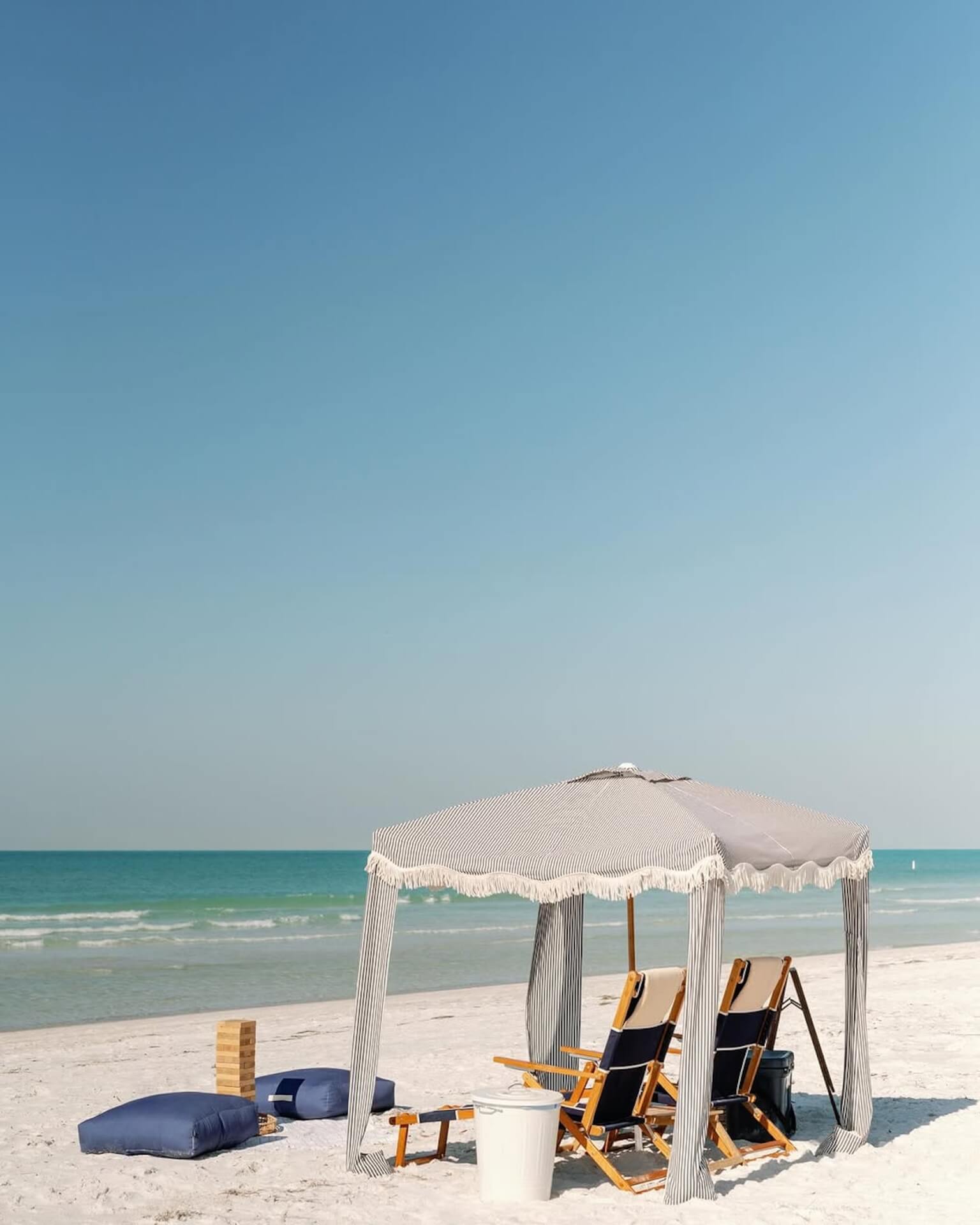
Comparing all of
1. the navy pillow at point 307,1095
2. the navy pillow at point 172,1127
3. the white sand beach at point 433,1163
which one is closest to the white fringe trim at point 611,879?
the white sand beach at point 433,1163

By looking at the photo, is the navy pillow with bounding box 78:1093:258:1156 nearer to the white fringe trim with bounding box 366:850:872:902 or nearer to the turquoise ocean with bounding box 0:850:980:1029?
the white fringe trim with bounding box 366:850:872:902

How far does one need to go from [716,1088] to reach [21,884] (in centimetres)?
5922

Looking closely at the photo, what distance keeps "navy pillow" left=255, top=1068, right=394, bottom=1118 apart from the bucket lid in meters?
1.88

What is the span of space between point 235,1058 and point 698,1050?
3.04 meters

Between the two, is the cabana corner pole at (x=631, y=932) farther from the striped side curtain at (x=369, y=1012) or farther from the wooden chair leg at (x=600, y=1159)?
the striped side curtain at (x=369, y=1012)

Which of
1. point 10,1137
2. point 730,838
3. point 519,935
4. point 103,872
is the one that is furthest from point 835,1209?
point 103,872

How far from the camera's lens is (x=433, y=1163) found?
6.81 m

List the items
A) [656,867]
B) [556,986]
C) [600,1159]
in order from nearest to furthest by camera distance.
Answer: [656,867] → [600,1159] → [556,986]

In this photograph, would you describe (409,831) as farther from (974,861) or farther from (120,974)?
(974,861)

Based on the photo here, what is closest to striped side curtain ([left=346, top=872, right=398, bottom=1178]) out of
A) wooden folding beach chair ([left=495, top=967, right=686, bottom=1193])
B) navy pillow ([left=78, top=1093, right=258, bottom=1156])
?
wooden folding beach chair ([left=495, top=967, right=686, bottom=1193])

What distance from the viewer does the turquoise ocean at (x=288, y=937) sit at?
19812mm

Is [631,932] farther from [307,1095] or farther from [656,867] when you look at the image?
[307,1095]

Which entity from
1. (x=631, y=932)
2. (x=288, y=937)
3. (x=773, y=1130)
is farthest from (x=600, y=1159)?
(x=288, y=937)

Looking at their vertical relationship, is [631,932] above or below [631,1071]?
above
